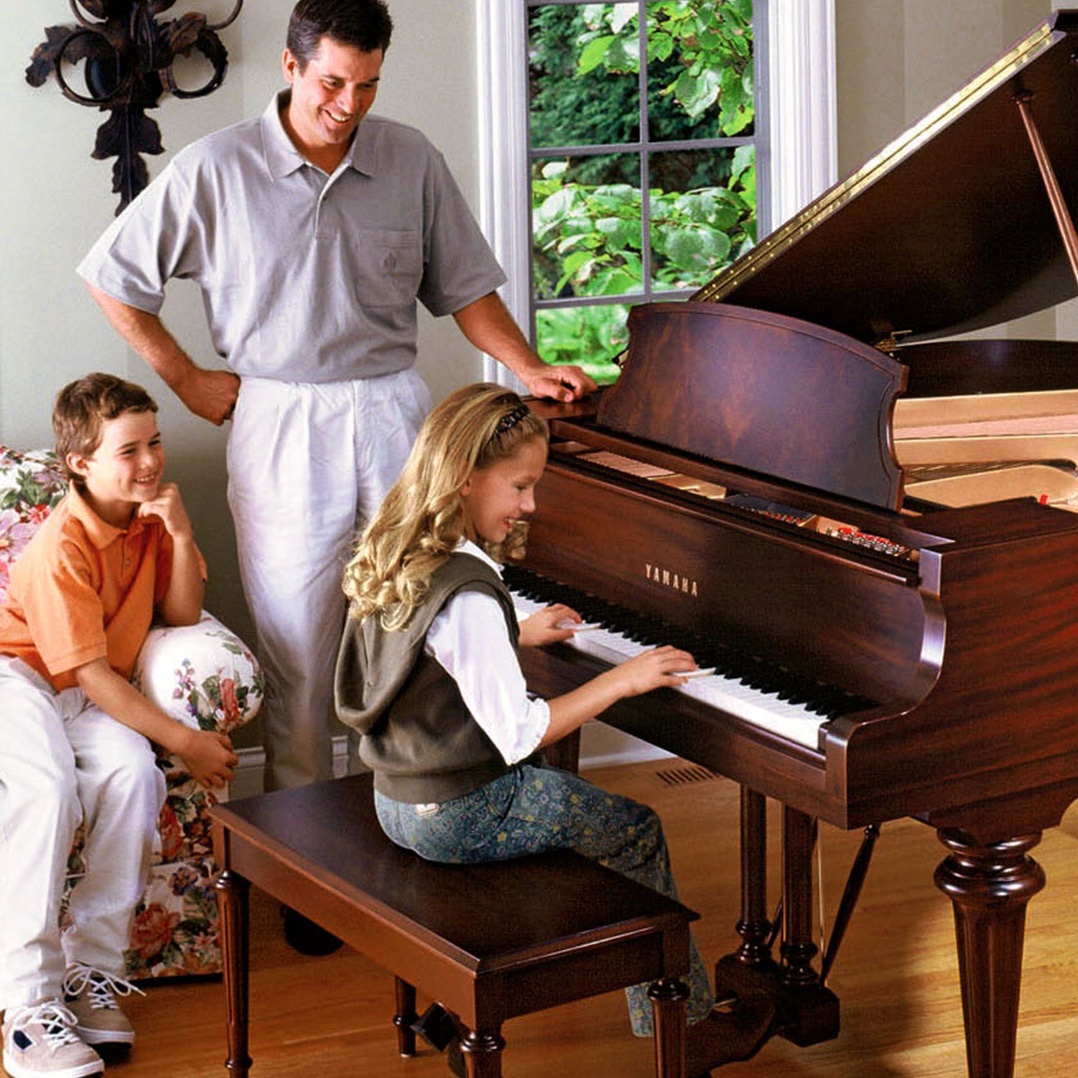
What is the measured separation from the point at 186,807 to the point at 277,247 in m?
1.12

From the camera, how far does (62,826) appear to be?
3213 millimetres

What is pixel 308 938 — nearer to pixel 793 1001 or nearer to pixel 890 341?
pixel 793 1001

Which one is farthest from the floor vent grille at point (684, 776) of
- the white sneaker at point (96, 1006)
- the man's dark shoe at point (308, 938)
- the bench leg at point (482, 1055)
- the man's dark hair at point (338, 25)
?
the bench leg at point (482, 1055)

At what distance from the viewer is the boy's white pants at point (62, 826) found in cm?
316

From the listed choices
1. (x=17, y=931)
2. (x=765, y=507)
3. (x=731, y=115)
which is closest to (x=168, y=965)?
(x=17, y=931)

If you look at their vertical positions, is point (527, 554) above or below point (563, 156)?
below

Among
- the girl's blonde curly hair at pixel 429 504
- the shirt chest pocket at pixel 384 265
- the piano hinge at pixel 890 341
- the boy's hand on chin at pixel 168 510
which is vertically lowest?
the boy's hand on chin at pixel 168 510

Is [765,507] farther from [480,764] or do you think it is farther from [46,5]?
[46,5]

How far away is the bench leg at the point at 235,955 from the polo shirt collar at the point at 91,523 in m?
0.83

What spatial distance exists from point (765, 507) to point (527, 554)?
0.42 metres

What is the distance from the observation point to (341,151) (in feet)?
12.3

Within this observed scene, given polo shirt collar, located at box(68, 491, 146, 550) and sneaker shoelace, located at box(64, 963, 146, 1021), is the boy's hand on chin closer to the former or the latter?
polo shirt collar, located at box(68, 491, 146, 550)

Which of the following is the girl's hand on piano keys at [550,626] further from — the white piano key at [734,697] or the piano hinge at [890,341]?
the piano hinge at [890,341]

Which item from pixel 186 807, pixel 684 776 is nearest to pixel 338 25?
pixel 186 807
